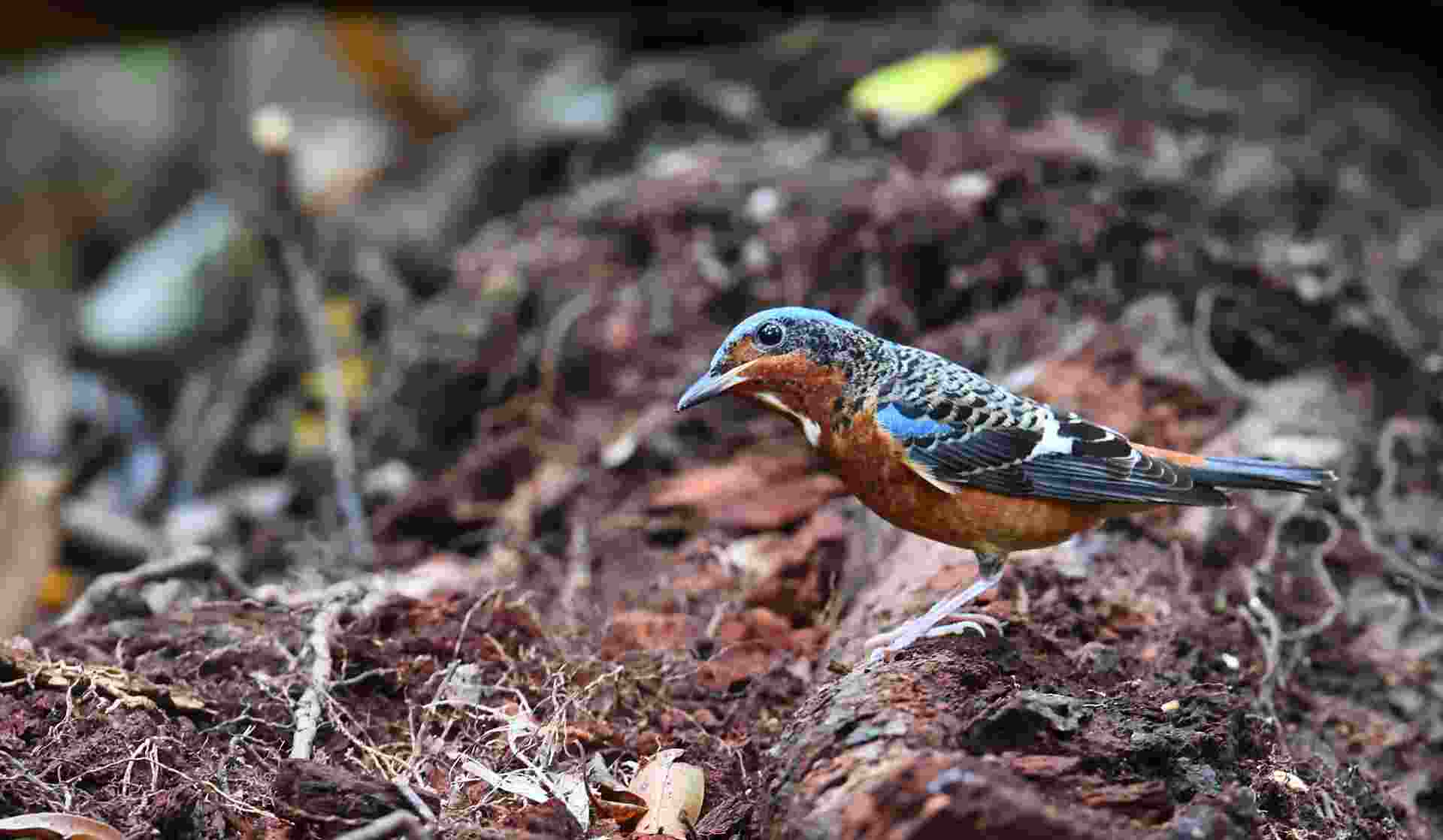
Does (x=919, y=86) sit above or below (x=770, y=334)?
below

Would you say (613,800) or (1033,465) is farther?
(1033,465)

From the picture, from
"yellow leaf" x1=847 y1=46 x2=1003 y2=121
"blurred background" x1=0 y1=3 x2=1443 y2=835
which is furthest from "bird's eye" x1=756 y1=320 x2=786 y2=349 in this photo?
"yellow leaf" x1=847 y1=46 x2=1003 y2=121

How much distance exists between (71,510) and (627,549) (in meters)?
3.48

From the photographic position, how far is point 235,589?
469 centimetres

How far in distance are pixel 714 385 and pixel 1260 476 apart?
1.62m

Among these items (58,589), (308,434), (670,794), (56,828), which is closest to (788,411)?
(670,794)

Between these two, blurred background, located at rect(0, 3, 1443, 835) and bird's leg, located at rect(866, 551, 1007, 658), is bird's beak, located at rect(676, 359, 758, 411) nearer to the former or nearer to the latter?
bird's leg, located at rect(866, 551, 1007, 658)

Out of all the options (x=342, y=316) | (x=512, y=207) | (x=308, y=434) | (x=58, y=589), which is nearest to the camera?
(x=58, y=589)

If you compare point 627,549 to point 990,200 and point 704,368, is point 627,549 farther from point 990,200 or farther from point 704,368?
point 990,200

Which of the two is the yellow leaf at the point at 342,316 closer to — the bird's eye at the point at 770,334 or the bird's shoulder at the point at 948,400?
the bird's eye at the point at 770,334

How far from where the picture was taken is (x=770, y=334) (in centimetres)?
409

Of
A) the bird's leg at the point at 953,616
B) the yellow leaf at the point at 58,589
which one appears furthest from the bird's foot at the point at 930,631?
the yellow leaf at the point at 58,589

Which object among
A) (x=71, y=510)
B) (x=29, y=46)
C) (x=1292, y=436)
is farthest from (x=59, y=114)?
(x=1292, y=436)

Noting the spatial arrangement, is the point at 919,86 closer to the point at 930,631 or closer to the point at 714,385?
the point at 714,385
